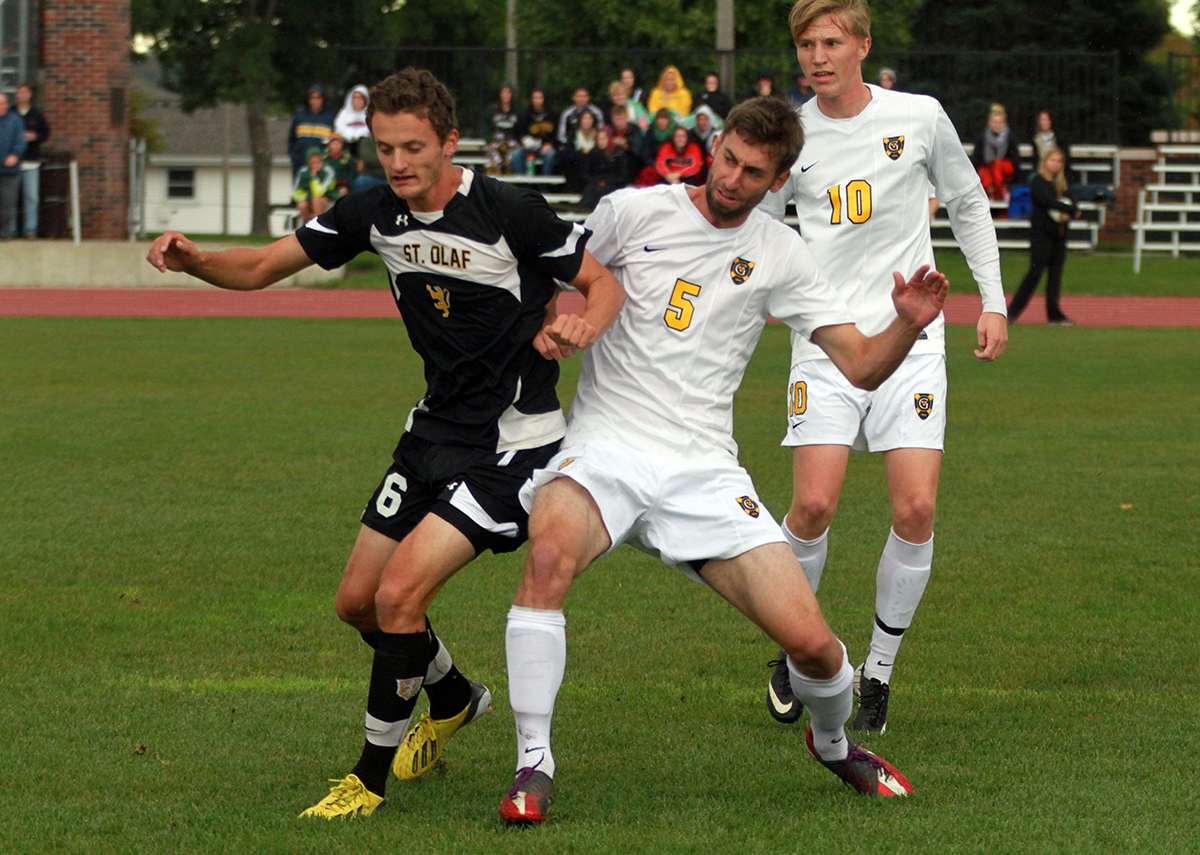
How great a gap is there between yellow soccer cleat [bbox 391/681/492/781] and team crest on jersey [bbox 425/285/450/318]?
4.20 ft

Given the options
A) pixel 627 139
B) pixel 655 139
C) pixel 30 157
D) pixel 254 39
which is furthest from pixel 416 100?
pixel 254 39

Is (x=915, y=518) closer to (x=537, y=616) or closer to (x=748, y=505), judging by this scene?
(x=748, y=505)

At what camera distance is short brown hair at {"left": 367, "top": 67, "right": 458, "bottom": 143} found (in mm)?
4516

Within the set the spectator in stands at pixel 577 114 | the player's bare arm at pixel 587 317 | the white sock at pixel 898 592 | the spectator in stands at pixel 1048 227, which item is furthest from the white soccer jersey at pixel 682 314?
the spectator in stands at pixel 577 114

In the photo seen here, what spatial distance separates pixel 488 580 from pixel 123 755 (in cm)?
276

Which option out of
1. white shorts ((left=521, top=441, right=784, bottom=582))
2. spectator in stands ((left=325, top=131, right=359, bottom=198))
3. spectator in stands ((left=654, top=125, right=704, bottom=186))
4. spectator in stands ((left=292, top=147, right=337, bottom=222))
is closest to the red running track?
spectator in stands ((left=292, top=147, right=337, bottom=222))

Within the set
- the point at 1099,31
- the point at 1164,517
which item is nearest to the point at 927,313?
the point at 1164,517

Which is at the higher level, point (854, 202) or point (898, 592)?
point (854, 202)

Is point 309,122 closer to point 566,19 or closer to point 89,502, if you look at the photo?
point 89,502

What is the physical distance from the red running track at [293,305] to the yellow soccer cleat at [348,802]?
654 inches

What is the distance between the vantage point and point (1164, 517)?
894 cm

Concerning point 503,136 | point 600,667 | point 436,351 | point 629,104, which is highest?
point 629,104

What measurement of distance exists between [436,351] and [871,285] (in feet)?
5.78

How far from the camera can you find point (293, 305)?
22.2 metres
